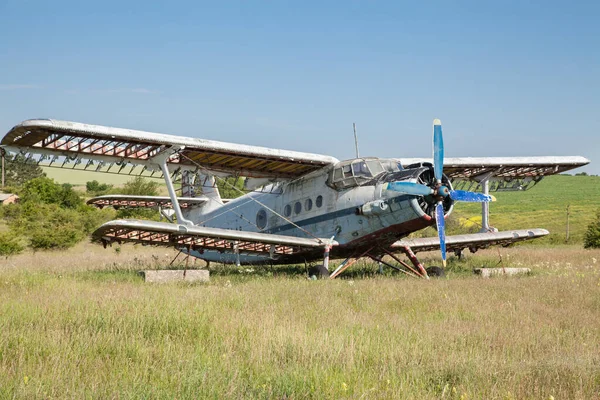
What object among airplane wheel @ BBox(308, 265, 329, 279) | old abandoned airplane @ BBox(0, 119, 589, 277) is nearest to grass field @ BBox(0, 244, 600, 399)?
old abandoned airplane @ BBox(0, 119, 589, 277)

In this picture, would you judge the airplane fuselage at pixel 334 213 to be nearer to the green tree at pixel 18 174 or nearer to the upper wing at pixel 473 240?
the upper wing at pixel 473 240

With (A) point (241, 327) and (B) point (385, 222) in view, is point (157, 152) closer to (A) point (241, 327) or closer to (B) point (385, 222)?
(B) point (385, 222)

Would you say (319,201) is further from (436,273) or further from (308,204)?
(436,273)

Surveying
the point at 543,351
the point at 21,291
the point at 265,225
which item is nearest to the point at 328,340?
the point at 543,351

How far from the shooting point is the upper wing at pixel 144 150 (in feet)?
49.9

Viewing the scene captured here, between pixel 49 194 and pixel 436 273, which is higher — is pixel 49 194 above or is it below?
above

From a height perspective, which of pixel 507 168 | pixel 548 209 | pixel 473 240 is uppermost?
pixel 507 168

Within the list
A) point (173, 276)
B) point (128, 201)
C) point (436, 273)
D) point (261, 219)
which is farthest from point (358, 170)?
point (128, 201)

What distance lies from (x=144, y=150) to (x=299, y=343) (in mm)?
11552

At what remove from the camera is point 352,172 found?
17250mm

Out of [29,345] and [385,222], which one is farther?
[385,222]

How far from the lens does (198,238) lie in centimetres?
1728

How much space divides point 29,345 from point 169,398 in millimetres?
2558

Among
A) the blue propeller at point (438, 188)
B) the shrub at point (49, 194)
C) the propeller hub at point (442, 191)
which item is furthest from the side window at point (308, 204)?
the shrub at point (49, 194)
